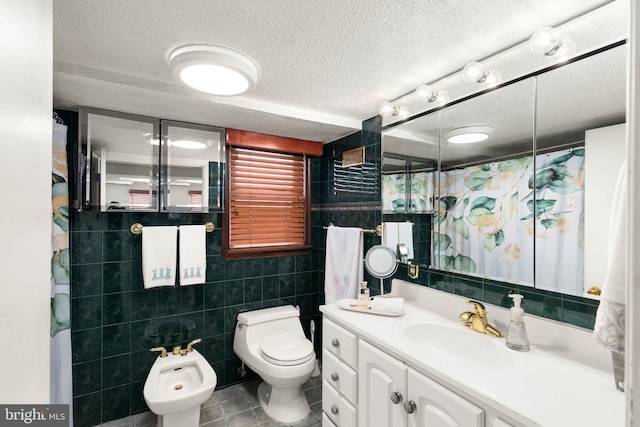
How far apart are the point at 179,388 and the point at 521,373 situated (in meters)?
1.90

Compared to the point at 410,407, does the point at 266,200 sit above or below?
above

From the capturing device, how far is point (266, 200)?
8.10 feet

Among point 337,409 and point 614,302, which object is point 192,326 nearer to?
point 337,409

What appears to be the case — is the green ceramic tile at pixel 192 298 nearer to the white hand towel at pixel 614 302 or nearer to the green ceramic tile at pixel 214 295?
the green ceramic tile at pixel 214 295

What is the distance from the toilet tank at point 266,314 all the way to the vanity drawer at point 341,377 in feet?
2.53

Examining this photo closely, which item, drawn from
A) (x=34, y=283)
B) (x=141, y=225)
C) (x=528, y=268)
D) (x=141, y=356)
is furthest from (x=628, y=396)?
(x=141, y=356)

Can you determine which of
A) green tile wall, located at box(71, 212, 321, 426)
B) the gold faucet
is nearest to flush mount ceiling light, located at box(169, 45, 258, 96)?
green tile wall, located at box(71, 212, 321, 426)

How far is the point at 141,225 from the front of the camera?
1982 millimetres

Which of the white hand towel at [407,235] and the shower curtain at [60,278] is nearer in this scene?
the shower curtain at [60,278]

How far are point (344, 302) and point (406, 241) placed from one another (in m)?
0.55

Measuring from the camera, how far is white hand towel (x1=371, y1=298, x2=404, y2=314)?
4.96 feet

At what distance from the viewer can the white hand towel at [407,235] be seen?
1.79 metres

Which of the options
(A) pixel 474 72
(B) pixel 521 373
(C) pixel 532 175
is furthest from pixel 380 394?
(A) pixel 474 72

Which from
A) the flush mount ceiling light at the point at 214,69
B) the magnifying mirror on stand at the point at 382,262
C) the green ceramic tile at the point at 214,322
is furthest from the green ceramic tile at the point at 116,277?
the magnifying mirror on stand at the point at 382,262
